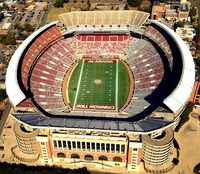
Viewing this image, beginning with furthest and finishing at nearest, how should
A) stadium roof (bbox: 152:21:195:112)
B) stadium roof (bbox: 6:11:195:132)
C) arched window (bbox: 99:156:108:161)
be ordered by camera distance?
arched window (bbox: 99:156:108:161) → stadium roof (bbox: 152:21:195:112) → stadium roof (bbox: 6:11:195:132)

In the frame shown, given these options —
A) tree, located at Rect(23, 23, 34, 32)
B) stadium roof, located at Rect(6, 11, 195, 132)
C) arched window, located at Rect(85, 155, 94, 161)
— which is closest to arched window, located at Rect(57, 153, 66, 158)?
arched window, located at Rect(85, 155, 94, 161)

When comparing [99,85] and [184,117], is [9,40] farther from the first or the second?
[184,117]

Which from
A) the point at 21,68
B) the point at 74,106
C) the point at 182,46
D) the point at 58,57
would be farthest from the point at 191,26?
the point at 21,68

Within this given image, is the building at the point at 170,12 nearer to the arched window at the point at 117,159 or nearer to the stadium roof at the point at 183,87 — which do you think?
the stadium roof at the point at 183,87

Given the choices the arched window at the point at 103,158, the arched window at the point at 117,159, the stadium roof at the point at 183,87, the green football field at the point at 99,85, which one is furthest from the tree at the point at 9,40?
the arched window at the point at 117,159

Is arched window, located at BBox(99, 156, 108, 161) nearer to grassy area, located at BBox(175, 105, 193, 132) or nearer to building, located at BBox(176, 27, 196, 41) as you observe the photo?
grassy area, located at BBox(175, 105, 193, 132)

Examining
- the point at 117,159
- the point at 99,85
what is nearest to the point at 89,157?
the point at 117,159
